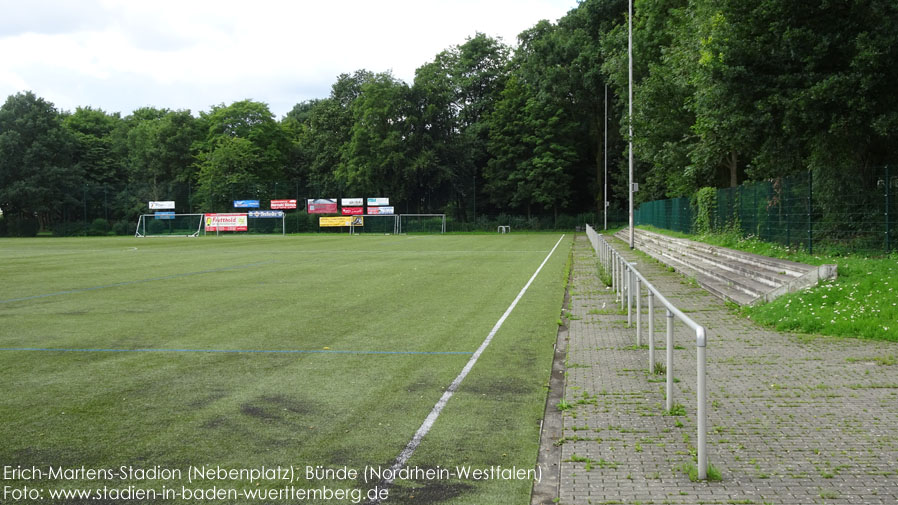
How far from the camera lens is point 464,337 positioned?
400 inches

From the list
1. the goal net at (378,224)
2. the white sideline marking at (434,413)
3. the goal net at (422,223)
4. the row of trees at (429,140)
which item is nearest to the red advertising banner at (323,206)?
the row of trees at (429,140)

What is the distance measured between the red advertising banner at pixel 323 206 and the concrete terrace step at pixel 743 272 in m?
50.9

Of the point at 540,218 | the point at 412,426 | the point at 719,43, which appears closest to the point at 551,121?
the point at 540,218

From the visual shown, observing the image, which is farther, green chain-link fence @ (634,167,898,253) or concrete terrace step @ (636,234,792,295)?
green chain-link fence @ (634,167,898,253)

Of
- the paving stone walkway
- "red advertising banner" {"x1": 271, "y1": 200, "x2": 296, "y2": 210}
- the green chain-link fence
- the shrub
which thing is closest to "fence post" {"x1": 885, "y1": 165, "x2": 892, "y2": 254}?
the green chain-link fence

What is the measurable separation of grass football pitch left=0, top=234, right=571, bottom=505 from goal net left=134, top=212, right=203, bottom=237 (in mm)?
58321

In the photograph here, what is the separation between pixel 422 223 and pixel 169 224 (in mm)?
26425

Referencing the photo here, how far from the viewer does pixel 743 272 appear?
15.4 meters

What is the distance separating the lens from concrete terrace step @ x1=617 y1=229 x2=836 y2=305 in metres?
11.9

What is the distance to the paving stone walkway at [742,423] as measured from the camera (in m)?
4.37

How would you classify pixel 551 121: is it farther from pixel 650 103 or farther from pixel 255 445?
pixel 255 445

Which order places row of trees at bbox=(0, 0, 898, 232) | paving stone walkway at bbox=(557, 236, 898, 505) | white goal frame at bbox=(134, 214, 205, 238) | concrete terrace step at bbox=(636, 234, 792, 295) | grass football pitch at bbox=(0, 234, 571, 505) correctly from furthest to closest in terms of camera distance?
white goal frame at bbox=(134, 214, 205, 238)
row of trees at bbox=(0, 0, 898, 232)
concrete terrace step at bbox=(636, 234, 792, 295)
grass football pitch at bbox=(0, 234, 571, 505)
paving stone walkway at bbox=(557, 236, 898, 505)

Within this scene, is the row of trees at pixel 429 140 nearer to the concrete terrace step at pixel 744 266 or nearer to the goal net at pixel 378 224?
the goal net at pixel 378 224

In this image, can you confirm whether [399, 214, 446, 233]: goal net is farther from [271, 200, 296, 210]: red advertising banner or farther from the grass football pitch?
the grass football pitch
